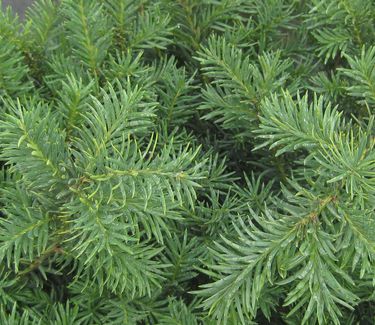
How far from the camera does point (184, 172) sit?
1.54ft

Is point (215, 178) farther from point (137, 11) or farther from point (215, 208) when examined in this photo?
point (137, 11)

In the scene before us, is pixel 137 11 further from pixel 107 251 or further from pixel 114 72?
pixel 107 251

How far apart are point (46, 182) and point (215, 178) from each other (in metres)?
0.19

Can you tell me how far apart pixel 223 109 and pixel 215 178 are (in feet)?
0.24

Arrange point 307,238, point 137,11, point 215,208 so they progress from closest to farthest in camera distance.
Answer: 1. point 307,238
2. point 215,208
3. point 137,11

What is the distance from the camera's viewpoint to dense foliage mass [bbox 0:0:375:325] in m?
0.47

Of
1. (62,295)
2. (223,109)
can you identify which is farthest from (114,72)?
(62,295)

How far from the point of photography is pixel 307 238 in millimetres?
468

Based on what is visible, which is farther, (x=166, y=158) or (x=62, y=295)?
(x=62, y=295)

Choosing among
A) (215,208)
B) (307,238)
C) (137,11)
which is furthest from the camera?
(137,11)

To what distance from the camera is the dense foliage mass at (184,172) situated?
47 centimetres

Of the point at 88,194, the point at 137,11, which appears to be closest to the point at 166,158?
the point at 88,194

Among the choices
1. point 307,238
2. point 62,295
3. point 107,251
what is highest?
point 307,238

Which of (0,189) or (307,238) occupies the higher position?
(307,238)
